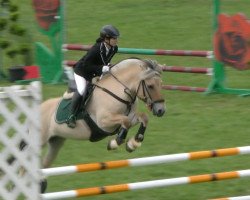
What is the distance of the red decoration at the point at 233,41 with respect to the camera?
12391mm

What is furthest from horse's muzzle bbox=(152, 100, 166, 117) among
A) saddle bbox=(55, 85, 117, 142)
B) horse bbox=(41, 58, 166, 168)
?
saddle bbox=(55, 85, 117, 142)

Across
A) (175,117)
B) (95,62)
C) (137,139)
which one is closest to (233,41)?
(175,117)

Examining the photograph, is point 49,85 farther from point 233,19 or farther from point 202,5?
point 202,5

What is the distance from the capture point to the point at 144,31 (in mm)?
20031

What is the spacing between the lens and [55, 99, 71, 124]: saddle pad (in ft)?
26.4

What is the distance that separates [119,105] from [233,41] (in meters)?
5.21

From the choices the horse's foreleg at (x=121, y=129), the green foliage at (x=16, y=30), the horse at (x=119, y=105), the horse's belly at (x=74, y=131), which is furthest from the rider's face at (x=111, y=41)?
the green foliage at (x=16, y=30)

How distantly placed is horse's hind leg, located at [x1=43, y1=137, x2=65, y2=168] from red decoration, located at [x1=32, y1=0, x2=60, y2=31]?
649 cm

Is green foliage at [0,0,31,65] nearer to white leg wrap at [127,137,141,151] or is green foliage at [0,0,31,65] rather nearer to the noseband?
the noseband

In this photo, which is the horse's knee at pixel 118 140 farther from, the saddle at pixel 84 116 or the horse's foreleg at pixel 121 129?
the saddle at pixel 84 116

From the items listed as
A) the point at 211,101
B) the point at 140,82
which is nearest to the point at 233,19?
the point at 211,101

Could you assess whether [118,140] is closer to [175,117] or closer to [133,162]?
[133,162]

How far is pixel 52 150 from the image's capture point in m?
8.38

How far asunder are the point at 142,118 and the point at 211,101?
521 cm
